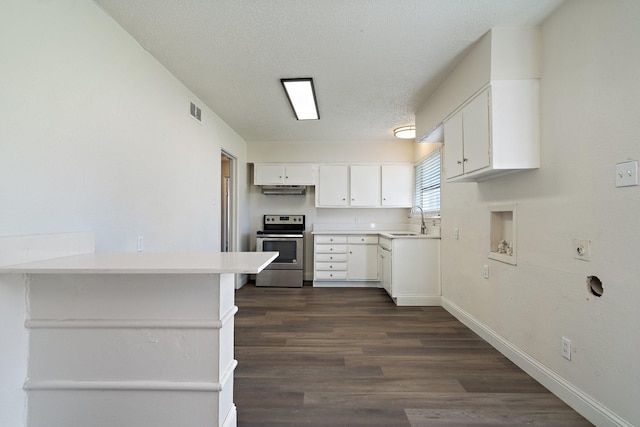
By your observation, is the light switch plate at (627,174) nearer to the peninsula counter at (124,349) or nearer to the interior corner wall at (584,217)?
the interior corner wall at (584,217)

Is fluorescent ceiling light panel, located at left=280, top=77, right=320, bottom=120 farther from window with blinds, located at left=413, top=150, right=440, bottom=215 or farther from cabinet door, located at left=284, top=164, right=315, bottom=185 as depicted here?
window with blinds, located at left=413, top=150, right=440, bottom=215

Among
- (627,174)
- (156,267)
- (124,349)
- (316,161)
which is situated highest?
(316,161)

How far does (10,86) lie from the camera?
1.26m

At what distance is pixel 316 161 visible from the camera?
5027mm

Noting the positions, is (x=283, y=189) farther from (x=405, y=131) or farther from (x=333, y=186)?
(x=405, y=131)

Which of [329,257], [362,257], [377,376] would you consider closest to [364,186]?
[362,257]

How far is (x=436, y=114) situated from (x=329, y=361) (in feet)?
8.43

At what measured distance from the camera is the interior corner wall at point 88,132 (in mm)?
1294

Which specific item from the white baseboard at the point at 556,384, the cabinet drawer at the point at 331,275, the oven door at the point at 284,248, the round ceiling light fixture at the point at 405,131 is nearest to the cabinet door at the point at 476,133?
the white baseboard at the point at 556,384

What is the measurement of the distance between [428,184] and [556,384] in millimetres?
2916

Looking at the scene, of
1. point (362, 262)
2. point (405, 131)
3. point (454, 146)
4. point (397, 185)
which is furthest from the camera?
point (397, 185)

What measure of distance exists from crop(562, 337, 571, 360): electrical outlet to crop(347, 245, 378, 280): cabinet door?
9.53 ft

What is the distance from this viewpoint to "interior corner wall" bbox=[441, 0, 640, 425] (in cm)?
144

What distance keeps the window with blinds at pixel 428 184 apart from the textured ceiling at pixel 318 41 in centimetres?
107
